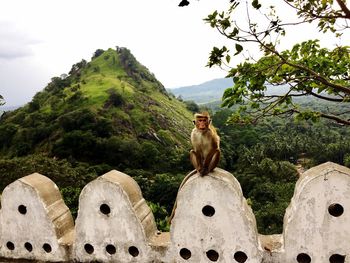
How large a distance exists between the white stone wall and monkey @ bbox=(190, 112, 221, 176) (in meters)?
0.12

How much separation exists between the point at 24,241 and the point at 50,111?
79.2 m

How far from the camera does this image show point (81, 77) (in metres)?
113

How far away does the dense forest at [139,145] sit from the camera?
40156mm

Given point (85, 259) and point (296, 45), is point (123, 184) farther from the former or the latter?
point (296, 45)

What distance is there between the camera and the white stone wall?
137 inches

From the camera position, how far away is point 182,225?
154 inches

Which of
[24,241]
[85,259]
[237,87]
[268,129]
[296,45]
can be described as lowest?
[268,129]

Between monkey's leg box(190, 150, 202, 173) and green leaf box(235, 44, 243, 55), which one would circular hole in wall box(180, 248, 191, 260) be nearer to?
monkey's leg box(190, 150, 202, 173)

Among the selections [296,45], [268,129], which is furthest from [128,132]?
[296,45]

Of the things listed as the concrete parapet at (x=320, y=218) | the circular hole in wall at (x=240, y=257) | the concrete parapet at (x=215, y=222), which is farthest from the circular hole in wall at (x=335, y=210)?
the circular hole in wall at (x=240, y=257)

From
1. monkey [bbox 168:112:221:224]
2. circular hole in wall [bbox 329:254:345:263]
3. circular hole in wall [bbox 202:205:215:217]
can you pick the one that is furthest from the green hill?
circular hole in wall [bbox 329:254:345:263]

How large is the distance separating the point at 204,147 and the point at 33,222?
2225 millimetres

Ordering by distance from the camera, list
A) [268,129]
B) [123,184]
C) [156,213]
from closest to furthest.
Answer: [123,184], [156,213], [268,129]

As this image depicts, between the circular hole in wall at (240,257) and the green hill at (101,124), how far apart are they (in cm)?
5948
